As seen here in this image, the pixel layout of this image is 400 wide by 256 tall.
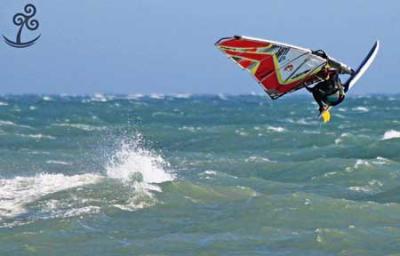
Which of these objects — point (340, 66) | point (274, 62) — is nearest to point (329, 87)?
point (340, 66)

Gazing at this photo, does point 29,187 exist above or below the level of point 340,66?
below

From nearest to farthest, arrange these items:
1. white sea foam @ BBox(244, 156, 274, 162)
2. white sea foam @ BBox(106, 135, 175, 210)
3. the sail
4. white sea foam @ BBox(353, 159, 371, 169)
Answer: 1. the sail
2. white sea foam @ BBox(106, 135, 175, 210)
3. white sea foam @ BBox(353, 159, 371, 169)
4. white sea foam @ BBox(244, 156, 274, 162)

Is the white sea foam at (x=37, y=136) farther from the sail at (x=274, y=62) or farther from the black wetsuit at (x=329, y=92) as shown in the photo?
the black wetsuit at (x=329, y=92)

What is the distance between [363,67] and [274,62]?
1.74 meters

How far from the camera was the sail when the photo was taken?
13648mm

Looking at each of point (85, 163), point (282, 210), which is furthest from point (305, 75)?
point (85, 163)

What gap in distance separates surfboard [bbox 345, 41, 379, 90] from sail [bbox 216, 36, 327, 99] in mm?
638

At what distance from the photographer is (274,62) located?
1390cm

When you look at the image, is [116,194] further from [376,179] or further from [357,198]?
[376,179]

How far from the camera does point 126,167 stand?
22.2 m

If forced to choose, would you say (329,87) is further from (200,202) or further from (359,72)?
(200,202)

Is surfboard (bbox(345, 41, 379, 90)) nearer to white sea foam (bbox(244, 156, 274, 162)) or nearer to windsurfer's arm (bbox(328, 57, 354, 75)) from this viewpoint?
windsurfer's arm (bbox(328, 57, 354, 75))

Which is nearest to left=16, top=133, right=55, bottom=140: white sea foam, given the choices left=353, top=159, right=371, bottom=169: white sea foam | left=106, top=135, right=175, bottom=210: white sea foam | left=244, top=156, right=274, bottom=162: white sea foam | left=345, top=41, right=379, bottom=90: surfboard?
left=106, top=135, right=175, bottom=210: white sea foam

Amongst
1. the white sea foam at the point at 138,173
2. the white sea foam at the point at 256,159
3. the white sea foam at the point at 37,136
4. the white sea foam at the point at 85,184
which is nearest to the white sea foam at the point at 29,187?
the white sea foam at the point at 85,184
